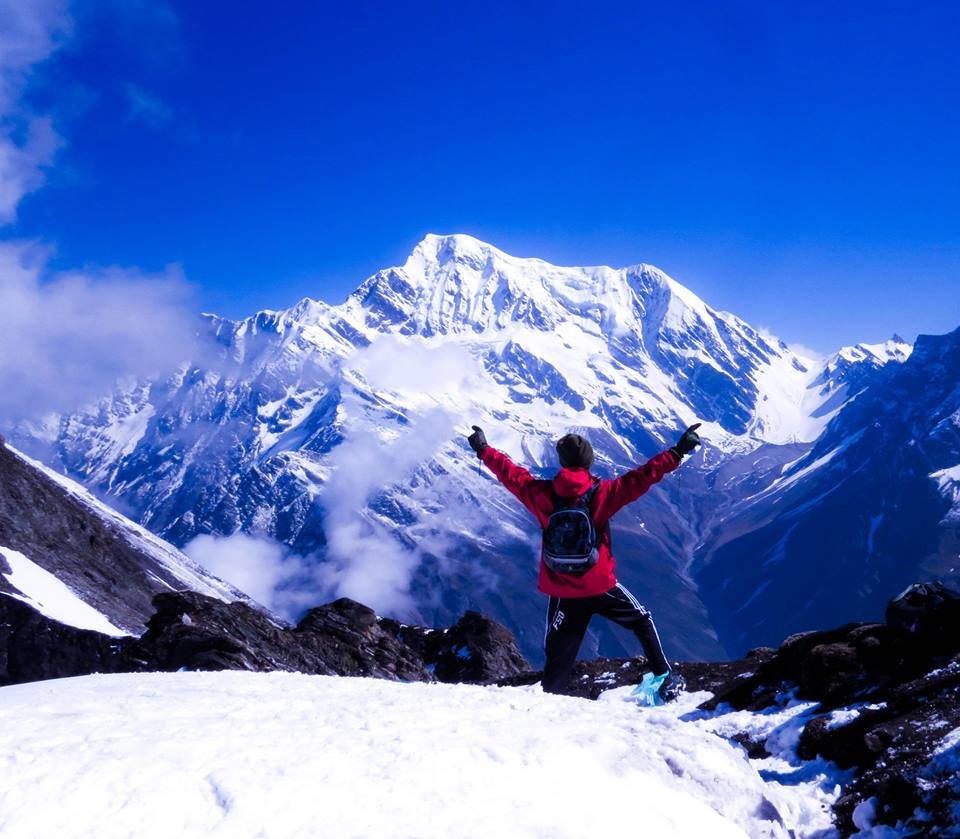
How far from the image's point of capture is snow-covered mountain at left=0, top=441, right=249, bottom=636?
44344 millimetres

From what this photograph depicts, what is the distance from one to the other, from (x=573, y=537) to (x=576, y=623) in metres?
1.68

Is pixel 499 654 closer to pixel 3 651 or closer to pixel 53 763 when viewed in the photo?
pixel 3 651

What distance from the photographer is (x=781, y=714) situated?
1414 cm

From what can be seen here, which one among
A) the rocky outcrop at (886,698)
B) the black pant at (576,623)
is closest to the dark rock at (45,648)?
the black pant at (576,623)

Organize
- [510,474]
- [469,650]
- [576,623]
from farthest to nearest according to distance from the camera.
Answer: [469,650] → [576,623] → [510,474]

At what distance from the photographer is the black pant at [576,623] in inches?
504

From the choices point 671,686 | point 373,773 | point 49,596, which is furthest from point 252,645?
point 373,773

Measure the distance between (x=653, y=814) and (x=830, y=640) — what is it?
10.7 m

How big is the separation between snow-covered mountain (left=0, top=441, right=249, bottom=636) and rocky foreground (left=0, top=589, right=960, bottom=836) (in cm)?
168

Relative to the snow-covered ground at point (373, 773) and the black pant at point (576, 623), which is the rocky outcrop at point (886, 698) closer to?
the snow-covered ground at point (373, 773)

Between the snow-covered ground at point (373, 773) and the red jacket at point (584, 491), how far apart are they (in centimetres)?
188

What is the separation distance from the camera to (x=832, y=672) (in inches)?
581

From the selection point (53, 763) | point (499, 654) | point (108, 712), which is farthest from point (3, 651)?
point (53, 763)

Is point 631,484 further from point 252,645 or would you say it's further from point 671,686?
point 252,645
